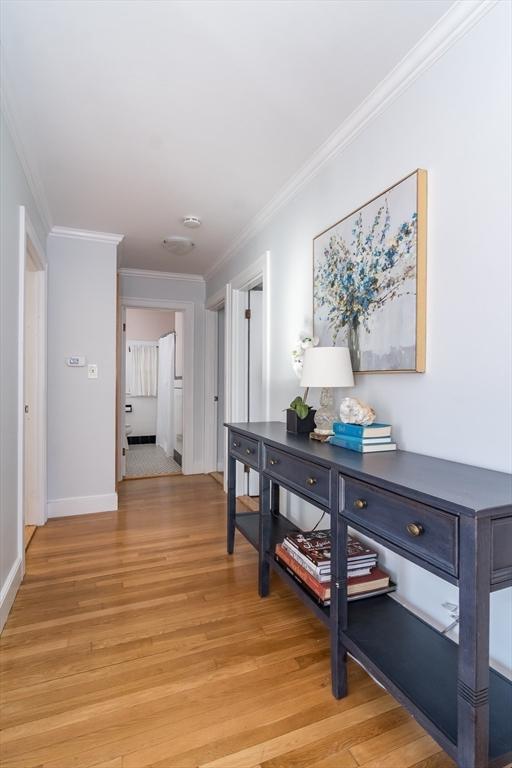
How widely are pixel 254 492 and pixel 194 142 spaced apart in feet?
9.76

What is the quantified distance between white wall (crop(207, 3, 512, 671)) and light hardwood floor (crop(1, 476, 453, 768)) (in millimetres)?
491

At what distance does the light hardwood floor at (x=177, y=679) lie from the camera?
1.23 metres

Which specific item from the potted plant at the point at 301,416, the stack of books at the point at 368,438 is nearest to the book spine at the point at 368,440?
the stack of books at the point at 368,438

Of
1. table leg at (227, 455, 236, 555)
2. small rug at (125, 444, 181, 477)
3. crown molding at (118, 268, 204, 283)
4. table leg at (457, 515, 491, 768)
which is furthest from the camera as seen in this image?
small rug at (125, 444, 181, 477)

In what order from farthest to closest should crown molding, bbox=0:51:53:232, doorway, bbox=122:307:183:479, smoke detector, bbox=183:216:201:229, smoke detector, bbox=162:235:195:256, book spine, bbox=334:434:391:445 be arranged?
1. doorway, bbox=122:307:183:479
2. smoke detector, bbox=162:235:195:256
3. smoke detector, bbox=183:216:201:229
4. crown molding, bbox=0:51:53:232
5. book spine, bbox=334:434:391:445

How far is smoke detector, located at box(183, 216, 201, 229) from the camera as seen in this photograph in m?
3.15

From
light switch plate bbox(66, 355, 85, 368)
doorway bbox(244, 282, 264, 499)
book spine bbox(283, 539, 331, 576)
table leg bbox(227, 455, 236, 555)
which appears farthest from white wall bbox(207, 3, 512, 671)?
light switch plate bbox(66, 355, 85, 368)

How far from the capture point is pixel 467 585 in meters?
0.90

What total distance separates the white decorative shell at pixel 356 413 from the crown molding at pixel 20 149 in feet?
6.44

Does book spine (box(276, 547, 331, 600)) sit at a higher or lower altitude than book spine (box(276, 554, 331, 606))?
higher

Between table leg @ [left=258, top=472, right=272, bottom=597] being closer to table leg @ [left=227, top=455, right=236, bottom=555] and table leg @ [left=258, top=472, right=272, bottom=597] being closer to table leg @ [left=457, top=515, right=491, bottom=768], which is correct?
table leg @ [left=227, top=455, right=236, bottom=555]

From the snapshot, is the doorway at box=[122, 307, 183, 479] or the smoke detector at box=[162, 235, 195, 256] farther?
the doorway at box=[122, 307, 183, 479]

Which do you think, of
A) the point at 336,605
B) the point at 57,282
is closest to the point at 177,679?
the point at 336,605

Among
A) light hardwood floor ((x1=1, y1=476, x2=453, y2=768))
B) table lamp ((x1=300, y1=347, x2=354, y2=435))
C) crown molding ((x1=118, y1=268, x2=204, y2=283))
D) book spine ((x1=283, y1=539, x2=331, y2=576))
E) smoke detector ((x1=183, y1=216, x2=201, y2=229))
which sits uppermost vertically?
smoke detector ((x1=183, y1=216, x2=201, y2=229))
